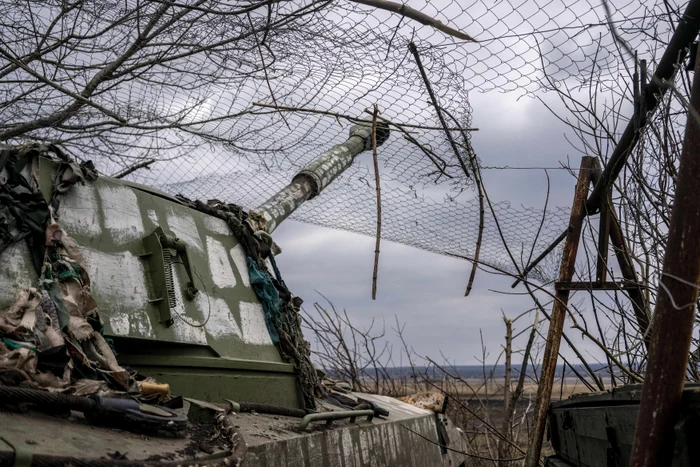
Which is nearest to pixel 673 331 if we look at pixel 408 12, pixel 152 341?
pixel 408 12

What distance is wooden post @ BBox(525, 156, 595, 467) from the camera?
374cm

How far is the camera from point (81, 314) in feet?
10.2

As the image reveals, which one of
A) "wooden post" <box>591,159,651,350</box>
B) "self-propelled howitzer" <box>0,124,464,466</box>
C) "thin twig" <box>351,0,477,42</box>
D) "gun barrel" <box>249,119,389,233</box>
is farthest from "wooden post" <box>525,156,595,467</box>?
"gun barrel" <box>249,119,389,233</box>

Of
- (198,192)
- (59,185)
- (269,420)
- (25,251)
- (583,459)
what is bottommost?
(583,459)

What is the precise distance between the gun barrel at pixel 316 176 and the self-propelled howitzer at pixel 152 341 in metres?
0.71

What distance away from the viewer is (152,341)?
348 cm

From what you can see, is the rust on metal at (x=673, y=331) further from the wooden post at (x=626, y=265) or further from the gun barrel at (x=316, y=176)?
the gun barrel at (x=316, y=176)

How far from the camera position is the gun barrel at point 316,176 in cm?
586

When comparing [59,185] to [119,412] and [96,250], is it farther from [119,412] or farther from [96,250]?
[119,412]

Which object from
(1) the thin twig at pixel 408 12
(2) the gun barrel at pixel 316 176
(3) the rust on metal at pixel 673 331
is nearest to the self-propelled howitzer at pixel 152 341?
(2) the gun barrel at pixel 316 176

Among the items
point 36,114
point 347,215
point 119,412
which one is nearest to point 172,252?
point 119,412

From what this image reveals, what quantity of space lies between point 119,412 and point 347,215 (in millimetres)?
4596

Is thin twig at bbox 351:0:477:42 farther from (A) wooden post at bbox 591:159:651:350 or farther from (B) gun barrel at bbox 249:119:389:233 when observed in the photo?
(B) gun barrel at bbox 249:119:389:233

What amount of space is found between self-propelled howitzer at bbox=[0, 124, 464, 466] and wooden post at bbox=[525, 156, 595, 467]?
0.82m
